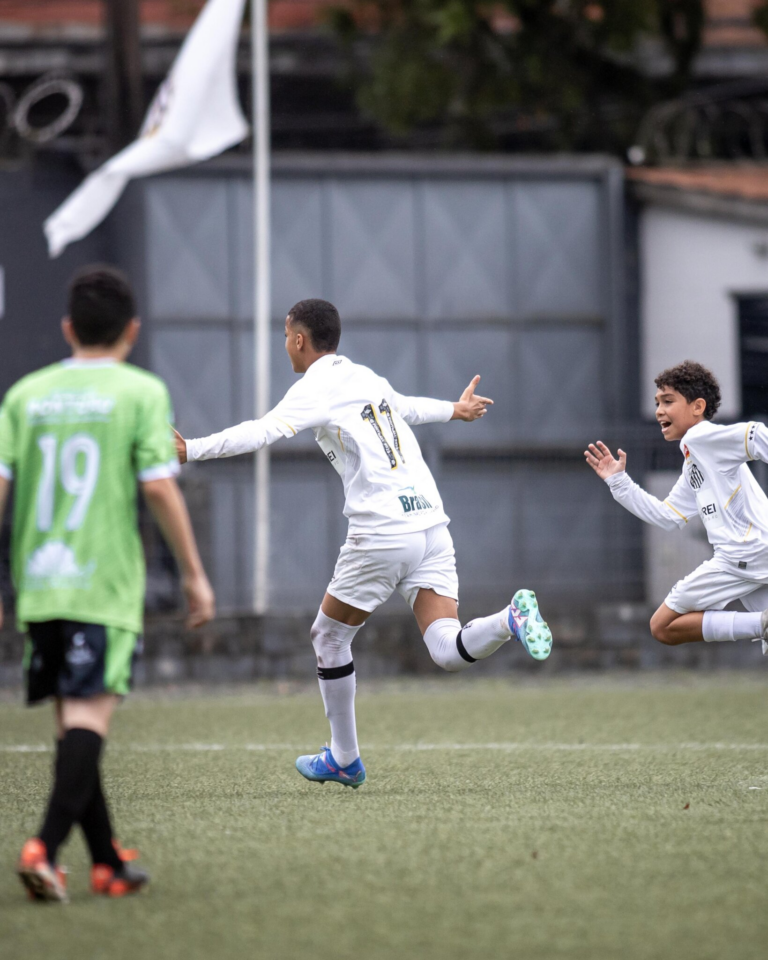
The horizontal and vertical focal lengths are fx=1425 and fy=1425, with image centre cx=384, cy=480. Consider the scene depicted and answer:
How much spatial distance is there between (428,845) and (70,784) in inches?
51.2

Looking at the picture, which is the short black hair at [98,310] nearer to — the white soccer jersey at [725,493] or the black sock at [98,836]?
the black sock at [98,836]

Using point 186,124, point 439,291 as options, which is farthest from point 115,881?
point 439,291

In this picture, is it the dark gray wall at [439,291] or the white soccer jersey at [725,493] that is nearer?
the white soccer jersey at [725,493]

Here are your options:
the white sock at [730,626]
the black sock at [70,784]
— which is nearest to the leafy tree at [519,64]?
the white sock at [730,626]

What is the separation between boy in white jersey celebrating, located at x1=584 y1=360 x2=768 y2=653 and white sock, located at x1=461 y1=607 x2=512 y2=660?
3.70 ft

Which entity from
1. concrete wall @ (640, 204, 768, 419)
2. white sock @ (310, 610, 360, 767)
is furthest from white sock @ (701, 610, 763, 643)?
concrete wall @ (640, 204, 768, 419)

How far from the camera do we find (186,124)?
12.8 m

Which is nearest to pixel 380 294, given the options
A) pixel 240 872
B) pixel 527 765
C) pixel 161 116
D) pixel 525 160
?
pixel 525 160

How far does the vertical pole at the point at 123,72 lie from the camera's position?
14359 mm

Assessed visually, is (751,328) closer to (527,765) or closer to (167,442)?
(527,765)

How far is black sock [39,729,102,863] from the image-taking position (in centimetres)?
390

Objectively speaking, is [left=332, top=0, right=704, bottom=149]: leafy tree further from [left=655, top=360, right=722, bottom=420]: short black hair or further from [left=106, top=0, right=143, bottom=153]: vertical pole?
[left=655, top=360, right=722, bottom=420]: short black hair

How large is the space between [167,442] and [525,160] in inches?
475

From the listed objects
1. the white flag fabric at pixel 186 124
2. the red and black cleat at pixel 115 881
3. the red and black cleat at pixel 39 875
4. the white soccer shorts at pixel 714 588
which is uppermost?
the white flag fabric at pixel 186 124
